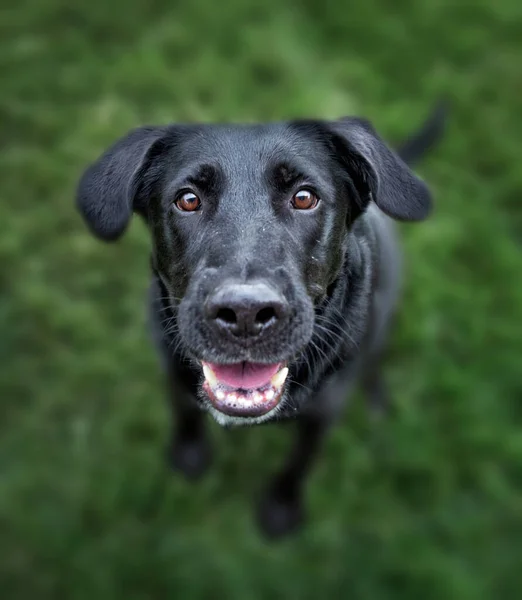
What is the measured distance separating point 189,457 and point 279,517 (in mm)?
594

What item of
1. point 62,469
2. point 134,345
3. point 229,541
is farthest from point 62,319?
point 229,541

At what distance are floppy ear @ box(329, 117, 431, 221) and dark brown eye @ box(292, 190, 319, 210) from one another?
22 centimetres

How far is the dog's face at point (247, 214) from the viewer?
2.18 metres

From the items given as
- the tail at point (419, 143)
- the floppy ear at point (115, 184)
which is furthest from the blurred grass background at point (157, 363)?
the floppy ear at point (115, 184)

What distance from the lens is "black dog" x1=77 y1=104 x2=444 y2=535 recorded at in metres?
2.16

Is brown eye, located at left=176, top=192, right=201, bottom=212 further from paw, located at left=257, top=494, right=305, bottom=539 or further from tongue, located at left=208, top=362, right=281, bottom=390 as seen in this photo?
paw, located at left=257, top=494, right=305, bottom=539

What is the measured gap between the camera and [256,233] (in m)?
2.22

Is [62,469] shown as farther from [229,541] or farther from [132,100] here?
[132,100]

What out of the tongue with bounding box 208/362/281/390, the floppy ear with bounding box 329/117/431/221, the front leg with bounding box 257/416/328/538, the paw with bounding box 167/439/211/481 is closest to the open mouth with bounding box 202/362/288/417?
the tongue with bounding box 208/362/281/390

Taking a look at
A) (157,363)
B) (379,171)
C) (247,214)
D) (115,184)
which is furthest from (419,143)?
(115,184)

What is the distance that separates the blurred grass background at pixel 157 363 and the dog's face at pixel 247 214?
139cm

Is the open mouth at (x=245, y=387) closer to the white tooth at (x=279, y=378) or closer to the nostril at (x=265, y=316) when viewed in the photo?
the white tooth at (x=279, y=378)

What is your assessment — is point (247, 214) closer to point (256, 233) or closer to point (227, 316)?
point (256, 233)

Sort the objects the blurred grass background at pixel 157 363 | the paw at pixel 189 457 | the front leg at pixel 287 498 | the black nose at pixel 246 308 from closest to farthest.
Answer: the black nose at pixel 246 308 → the front leg at pixel 287 498 → the blurred grass background at pixel 157 363 → the paw at pixel 189 457
